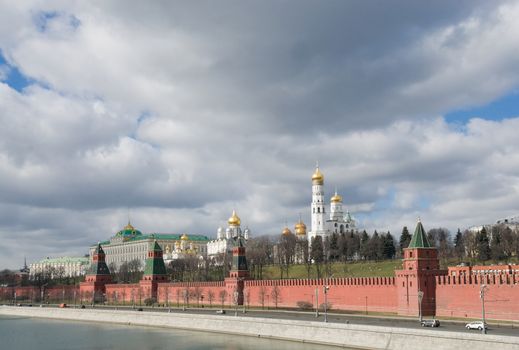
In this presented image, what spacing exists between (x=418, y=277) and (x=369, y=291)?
4.58 metres

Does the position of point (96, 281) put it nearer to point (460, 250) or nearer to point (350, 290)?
point (350, 290)

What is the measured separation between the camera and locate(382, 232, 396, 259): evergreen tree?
73.4m

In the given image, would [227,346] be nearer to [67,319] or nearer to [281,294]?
[281,294]

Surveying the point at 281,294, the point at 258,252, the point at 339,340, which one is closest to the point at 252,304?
the point at 281,294

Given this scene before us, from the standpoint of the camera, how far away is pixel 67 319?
58.2 metres

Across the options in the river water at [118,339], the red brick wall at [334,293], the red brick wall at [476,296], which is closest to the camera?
the red brick wall at [476,296]

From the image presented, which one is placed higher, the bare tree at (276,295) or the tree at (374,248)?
the tree at (374,248)

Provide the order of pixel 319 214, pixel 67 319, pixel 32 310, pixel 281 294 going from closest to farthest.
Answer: pixel 281 294 → pixel 67 319 → pixel 32 310 → pixel 319 214

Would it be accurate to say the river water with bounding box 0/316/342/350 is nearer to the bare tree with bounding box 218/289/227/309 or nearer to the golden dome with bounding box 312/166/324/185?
the bare tree with bounding box 218/289/227/309

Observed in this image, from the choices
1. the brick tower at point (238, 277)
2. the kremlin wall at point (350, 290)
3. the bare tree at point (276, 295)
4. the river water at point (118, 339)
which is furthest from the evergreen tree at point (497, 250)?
the river water at point (118, 339)

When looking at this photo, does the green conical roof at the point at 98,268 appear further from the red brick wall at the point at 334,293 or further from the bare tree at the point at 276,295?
the bare tree at the point at 276,295

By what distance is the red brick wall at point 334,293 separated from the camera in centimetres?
4300

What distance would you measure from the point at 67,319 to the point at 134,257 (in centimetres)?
6724

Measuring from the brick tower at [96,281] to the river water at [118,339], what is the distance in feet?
57.9
